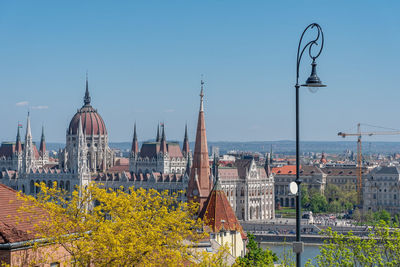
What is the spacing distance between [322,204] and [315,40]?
104278mm

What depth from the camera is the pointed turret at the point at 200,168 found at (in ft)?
117

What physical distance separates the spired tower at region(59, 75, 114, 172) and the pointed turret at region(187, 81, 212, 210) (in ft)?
291

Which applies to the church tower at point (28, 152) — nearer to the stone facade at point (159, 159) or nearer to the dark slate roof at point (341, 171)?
the stone facade at point (159, 159)

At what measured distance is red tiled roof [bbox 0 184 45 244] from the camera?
1449 centimetres

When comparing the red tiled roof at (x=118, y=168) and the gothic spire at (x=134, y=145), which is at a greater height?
the gothic spire at (x=134, y=145)

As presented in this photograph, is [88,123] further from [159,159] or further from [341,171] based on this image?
[341,171]

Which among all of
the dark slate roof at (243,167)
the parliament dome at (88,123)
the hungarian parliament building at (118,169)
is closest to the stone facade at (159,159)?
the hungarian parliament building at (118,169)

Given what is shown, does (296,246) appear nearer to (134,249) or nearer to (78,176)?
(134,249)

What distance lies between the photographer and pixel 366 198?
112m

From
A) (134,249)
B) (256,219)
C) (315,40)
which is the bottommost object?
(256,219)

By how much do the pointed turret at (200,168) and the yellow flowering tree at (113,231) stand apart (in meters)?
17.7

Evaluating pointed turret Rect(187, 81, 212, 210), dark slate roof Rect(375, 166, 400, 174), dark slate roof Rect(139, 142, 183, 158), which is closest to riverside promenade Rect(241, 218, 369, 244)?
dark slate roof Rect(375, 166, 400, 174)

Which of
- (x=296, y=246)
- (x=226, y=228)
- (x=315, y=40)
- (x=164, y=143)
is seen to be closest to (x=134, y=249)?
(x=296, y=246)

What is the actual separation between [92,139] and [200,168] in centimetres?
9460
